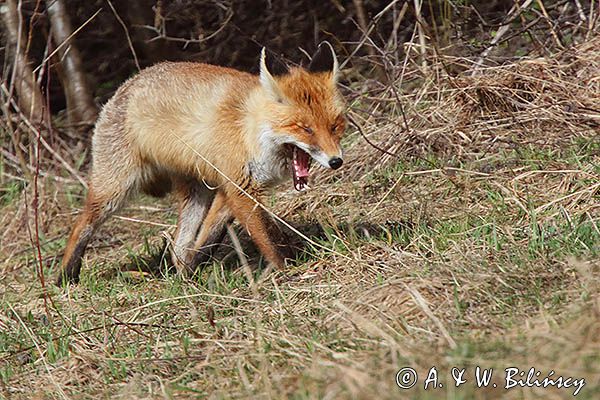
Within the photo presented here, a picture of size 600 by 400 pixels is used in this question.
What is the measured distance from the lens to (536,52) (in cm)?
750

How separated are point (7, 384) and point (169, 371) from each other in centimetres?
84

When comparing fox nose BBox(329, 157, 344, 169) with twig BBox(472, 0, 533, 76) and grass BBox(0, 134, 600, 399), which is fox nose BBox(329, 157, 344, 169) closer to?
grass BBox(0, 134, 600, 399)

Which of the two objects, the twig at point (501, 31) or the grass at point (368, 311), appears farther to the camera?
the twig at point (501, 31)

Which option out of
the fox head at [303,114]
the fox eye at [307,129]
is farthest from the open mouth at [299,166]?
the fox eye at [307,129]

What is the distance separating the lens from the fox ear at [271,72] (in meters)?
5.21

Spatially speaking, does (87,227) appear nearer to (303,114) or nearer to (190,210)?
(190,210)

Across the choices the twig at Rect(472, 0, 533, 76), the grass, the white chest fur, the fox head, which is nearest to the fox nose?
the fox head

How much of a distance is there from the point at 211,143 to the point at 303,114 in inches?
30.0

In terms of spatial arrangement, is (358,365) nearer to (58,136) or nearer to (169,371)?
(169,371)

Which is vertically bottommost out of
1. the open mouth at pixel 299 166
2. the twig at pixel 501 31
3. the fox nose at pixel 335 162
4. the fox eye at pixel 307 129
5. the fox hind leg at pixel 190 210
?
the fox hind leg at pixel 190 210

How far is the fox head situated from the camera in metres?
5.03

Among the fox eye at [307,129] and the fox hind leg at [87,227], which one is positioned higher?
the fox eye at [307,129]

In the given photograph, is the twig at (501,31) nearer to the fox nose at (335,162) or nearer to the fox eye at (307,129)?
the fox eye at (307,129)

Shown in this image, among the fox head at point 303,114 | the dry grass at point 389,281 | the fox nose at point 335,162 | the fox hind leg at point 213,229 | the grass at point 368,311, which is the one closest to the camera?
the grass at point 368,311
